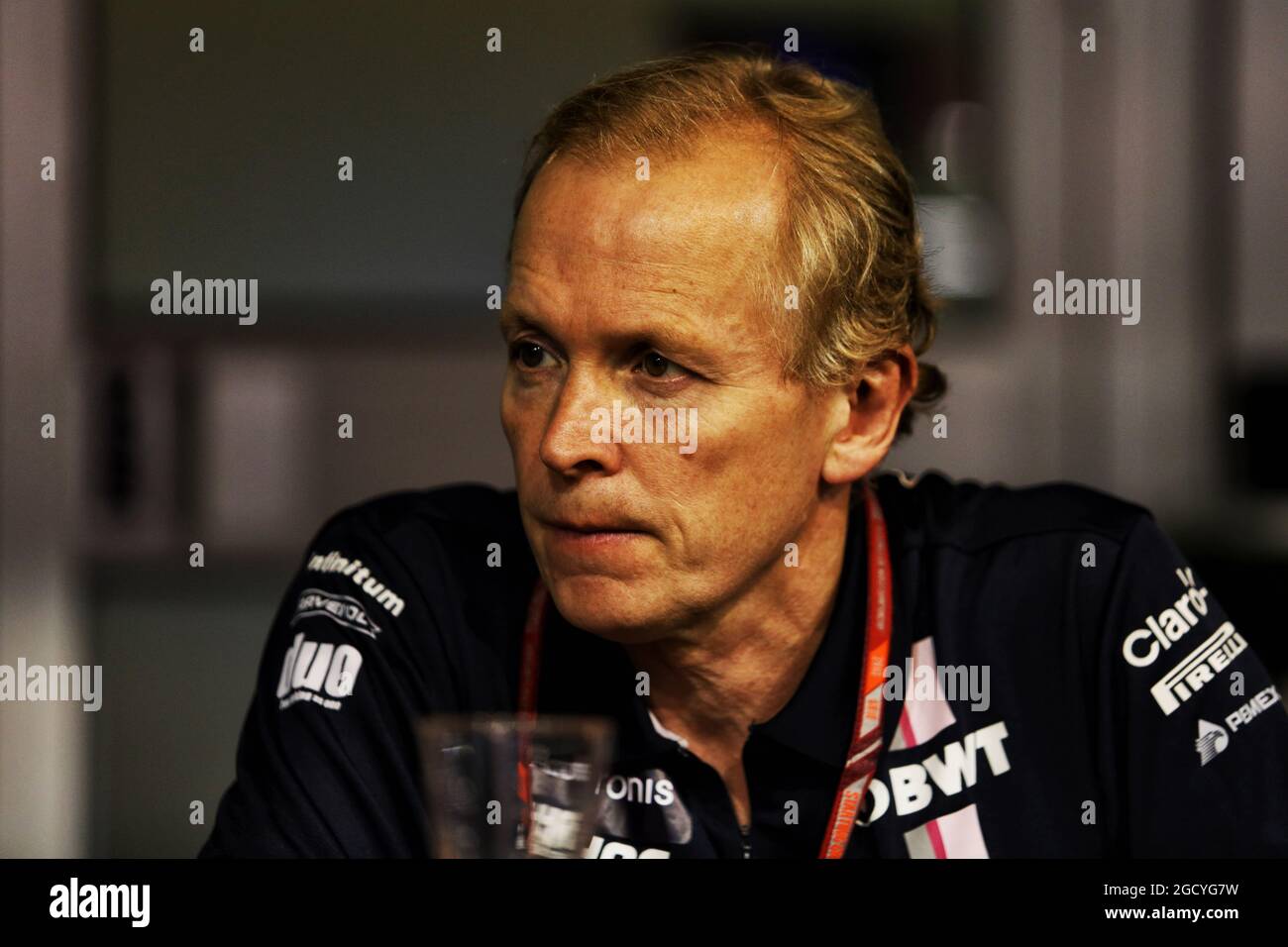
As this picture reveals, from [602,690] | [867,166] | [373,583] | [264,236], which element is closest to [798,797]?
[602,690]

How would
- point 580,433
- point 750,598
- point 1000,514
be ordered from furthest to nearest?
point 1000,514 → point 750,598 → point 580,433

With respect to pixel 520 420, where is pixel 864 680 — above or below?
below

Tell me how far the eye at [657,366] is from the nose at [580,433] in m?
0.05

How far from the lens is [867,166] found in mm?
1454

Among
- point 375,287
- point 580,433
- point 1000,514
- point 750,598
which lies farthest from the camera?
point 375,287

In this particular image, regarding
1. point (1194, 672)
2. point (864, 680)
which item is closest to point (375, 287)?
point (864, 680)

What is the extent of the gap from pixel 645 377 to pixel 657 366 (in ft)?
0.06

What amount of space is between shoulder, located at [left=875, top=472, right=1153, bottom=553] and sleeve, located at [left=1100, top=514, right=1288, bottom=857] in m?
0.08

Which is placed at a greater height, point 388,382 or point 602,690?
point 388,382

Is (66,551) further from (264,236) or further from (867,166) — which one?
(867,166)

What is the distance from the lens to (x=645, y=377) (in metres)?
1.31

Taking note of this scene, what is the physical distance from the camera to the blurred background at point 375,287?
238 centimetres

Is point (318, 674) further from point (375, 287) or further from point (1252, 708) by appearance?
point (375, 287)

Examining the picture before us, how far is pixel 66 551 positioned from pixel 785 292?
5.77ft
